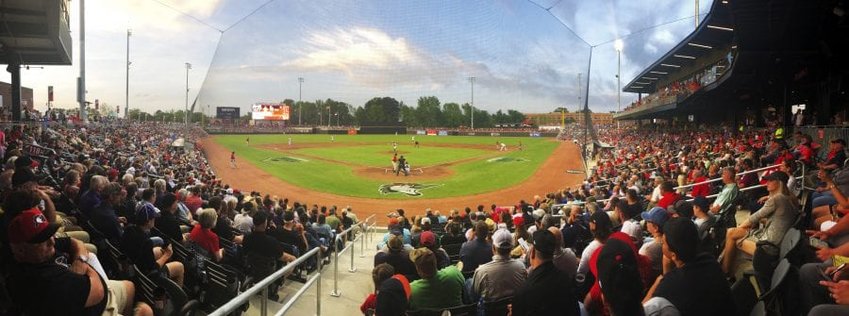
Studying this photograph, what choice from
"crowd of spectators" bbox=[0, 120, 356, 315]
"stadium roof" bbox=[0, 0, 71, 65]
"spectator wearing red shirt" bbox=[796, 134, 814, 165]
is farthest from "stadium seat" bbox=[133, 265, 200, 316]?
"stadium roof" bbox=[0, 0, 71, 65]

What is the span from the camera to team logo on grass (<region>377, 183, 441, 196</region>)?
26.3 metres

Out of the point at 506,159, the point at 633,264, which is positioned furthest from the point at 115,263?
the point at 506,159

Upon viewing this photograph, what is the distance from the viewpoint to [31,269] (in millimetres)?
2445

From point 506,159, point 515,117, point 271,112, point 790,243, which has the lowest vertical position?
point 506,159

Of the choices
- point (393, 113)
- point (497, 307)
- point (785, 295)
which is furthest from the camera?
point (393, 113)

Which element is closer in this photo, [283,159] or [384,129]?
[283,159]

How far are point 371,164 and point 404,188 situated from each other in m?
11.3

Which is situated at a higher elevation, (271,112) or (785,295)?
(271,112)

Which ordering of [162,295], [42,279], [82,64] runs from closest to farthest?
[42,279]
[162,295]
[82,64]

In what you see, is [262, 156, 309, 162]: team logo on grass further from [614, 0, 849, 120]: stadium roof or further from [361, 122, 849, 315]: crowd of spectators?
[361, 122, 849, 315]: crowd of spectators

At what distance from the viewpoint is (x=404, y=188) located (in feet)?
89.7

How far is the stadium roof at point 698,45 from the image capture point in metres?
20.4

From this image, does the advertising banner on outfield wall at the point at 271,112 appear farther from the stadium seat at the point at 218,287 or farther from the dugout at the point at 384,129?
the stadium seat at the point at 218,287

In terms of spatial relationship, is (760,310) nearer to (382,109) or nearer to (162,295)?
(162,295)
